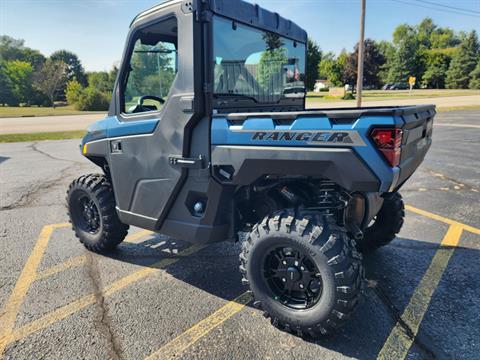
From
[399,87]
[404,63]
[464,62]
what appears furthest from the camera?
[404,63]

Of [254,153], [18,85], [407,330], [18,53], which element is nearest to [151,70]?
[254,153]

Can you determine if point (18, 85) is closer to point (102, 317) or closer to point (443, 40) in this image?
point (102, 317)

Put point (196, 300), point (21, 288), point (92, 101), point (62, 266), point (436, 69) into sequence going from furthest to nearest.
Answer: point (436, 69)
point (92, 101)
point (62, 266)
point (21, 288)
point (196, 300)

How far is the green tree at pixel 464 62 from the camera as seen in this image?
61.8 metres

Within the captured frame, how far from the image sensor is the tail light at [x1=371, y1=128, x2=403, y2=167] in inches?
83.4

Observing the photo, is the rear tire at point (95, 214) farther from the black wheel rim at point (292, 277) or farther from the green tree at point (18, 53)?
the green tree at point (18, 53)

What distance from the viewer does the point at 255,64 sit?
10.5ft

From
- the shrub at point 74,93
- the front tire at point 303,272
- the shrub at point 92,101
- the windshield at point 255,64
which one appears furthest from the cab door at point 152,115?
the shrub at point 74,93

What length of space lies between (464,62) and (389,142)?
243 ft

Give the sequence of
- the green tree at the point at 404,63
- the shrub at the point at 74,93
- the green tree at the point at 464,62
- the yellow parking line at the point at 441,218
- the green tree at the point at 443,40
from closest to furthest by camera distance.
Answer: the yellow parking line at the point at 441,218 → the shrub at the point at 74,93 → the green tree at the point at 464,62 → the green tree at the point at 404,63 → the green tree at the point at 443,40

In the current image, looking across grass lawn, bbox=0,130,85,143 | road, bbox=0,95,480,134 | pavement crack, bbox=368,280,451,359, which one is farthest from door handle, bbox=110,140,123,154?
road, bbox=0,95,480,134

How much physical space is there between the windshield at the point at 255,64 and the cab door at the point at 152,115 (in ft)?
0.95

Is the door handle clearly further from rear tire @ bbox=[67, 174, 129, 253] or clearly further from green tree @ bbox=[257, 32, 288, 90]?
green tree @ bbox=[257, 32, 288, 90]

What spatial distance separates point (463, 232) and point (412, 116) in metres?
2.91
